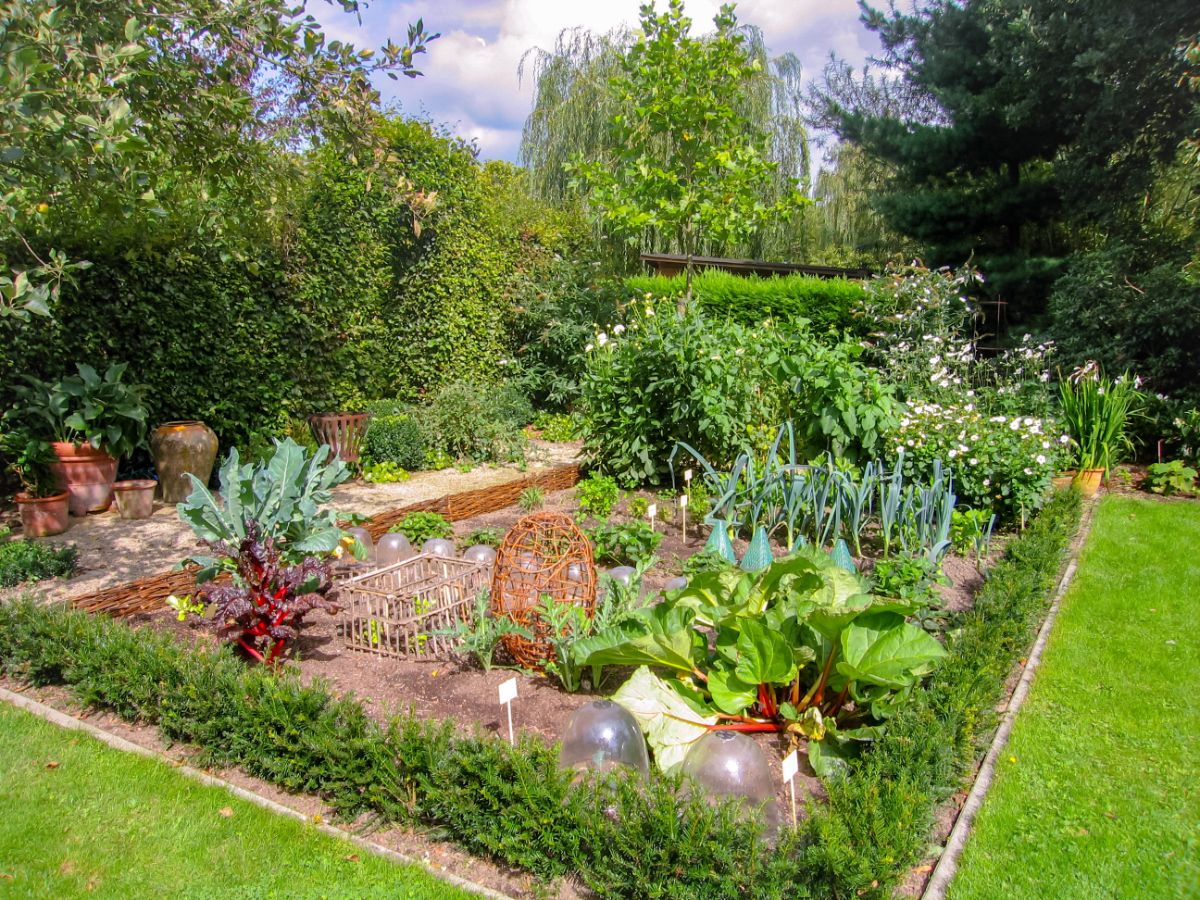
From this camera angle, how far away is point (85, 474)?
6.05m

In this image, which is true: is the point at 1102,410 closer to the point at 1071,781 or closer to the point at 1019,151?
the point at 1019,151

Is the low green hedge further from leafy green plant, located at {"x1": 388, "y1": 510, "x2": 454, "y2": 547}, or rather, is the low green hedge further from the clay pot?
leafy green plant, located at {"x1": 388, "y1": 510, "x2": 454, "y2": 547}

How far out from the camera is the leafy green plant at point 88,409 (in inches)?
232

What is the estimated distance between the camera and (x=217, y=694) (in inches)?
117

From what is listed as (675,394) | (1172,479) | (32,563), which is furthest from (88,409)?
(1172,479)

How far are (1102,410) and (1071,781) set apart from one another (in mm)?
5670

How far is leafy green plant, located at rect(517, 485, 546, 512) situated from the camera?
6.27m

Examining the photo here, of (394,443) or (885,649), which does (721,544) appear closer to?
→ (885,649)

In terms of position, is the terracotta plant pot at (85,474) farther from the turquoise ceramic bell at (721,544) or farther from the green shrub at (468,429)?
the turquoise ceramic bell at (721,544)

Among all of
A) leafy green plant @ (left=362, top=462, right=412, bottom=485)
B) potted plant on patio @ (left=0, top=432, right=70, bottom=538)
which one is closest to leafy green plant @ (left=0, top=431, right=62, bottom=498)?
potted plant on patio @ (left=0, top=432, right=70, bottom=538)

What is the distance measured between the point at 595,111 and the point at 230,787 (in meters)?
14.4

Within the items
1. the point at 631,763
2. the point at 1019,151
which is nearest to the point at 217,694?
the point at 631,763

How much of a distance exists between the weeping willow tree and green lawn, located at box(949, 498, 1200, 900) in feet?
36.9

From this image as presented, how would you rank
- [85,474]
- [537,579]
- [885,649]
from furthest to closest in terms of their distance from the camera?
[85,474], [537,579], [885,649]
